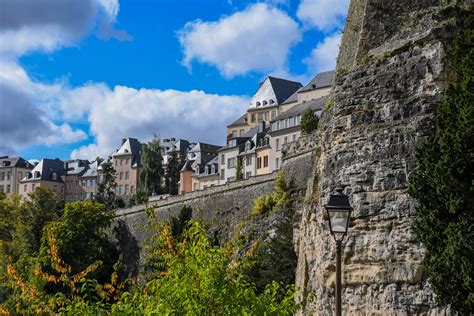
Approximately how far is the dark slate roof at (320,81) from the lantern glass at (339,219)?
73430 millimetres

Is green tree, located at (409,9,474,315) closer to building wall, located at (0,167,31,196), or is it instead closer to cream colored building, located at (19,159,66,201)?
cream colored building, located at (19,159,66,201)

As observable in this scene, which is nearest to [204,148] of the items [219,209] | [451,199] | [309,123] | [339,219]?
[309,123]

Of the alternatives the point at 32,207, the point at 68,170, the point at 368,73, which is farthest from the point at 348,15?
the point at 68,170

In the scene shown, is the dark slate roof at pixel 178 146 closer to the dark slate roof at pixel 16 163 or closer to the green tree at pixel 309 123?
the dark slate roof at pixel 16 163

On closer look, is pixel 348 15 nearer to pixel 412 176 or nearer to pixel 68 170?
pixel 412 176

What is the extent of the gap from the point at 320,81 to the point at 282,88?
1673 centimetres

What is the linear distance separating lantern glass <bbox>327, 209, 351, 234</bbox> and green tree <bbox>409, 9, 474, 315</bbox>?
6021mm

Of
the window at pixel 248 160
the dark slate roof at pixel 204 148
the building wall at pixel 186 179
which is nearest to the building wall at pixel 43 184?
the dark slate roof at pixel 204 148

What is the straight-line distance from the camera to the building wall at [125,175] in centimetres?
12331

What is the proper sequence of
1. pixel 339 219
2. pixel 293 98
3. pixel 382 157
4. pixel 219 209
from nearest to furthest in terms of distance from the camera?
1. pixel 339 219
2. pixel 382 157
3. pixel 219 209
4. pixel 293 98

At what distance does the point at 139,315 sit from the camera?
15.0 metres

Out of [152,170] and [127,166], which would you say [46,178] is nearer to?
[127,166]

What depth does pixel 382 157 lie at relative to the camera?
22188mm

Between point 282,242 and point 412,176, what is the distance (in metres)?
22.5
